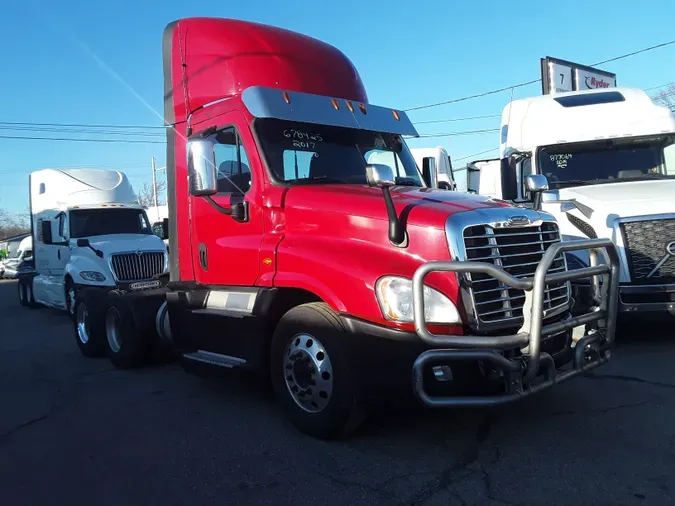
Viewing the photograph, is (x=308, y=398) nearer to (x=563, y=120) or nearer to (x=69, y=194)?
(x=563, y=120)

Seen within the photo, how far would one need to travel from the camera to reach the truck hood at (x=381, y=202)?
4207mm

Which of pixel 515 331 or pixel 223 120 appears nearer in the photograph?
pixel 515 331

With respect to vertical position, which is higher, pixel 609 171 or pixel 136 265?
pixel 609 171

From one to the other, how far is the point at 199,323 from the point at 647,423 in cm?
380

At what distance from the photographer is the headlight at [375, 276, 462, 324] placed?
12.9 feet

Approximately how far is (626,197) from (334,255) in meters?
4.66

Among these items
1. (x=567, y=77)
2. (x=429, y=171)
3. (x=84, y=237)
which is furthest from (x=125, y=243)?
(x=567, y=77)

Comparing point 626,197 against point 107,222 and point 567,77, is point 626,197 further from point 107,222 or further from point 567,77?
point 567,77

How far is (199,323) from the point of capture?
559 centimetres

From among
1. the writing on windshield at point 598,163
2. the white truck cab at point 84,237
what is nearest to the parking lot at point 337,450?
the writing on windshield at point 598,163

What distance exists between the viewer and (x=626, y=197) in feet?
24.0

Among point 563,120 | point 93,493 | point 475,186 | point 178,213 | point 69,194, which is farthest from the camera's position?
point 69,194

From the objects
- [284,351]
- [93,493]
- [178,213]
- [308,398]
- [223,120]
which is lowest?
[93,493]

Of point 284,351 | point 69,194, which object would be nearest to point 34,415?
point 284,351
